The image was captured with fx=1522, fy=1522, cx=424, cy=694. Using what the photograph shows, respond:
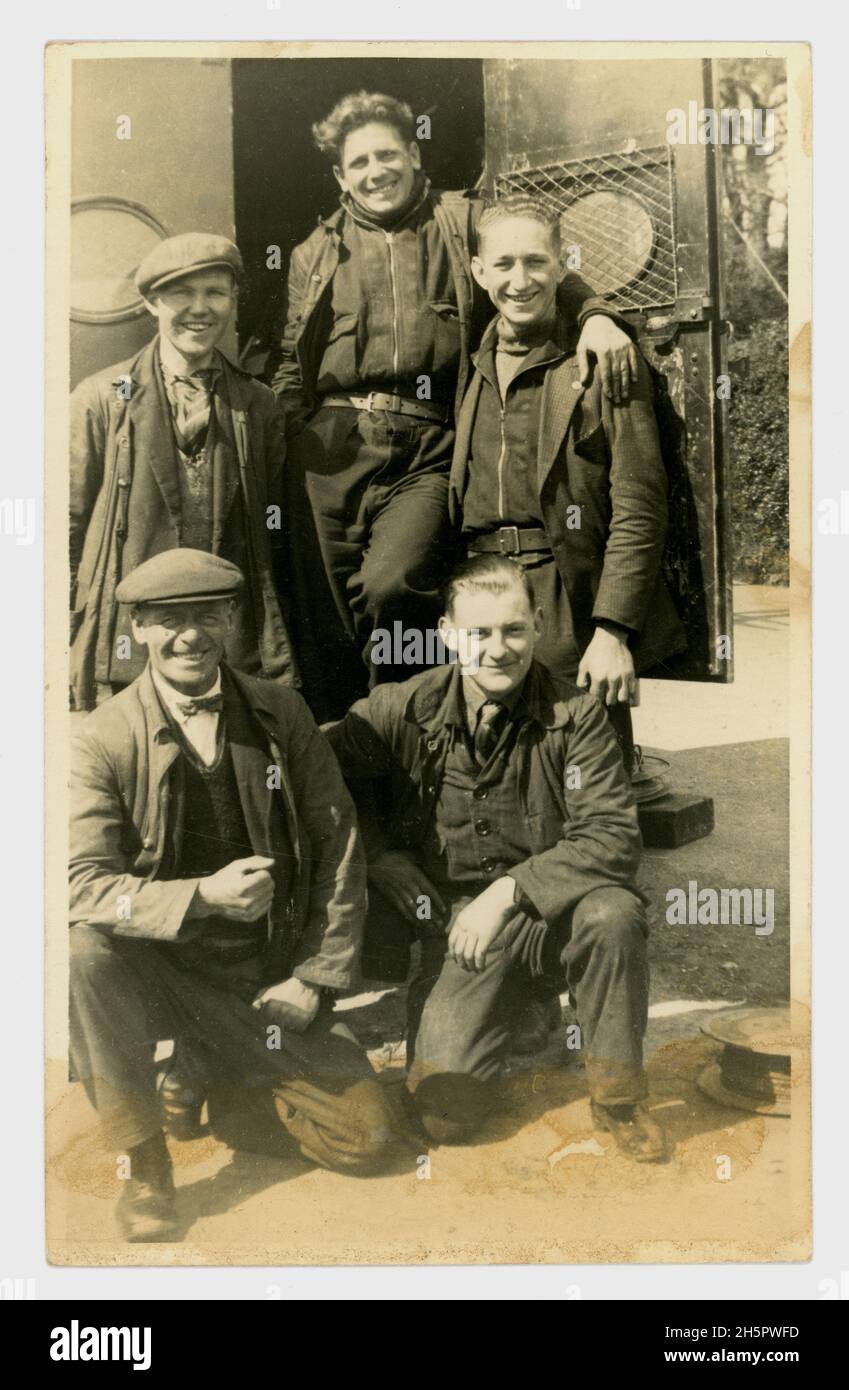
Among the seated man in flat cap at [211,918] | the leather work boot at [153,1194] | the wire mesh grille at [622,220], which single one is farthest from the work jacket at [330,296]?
the leather work boot at [153,1194]

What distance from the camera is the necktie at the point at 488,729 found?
5.20m

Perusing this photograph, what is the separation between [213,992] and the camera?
5.15 metres

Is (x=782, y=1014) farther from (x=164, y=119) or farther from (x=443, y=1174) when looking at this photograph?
(x=164, y=119)

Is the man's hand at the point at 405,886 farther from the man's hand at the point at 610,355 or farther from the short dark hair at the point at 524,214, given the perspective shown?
the short dark hair at the point at 524,214

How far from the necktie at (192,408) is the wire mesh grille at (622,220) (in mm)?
1350

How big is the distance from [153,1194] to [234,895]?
1.06 m

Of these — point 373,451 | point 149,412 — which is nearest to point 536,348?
point 373,451

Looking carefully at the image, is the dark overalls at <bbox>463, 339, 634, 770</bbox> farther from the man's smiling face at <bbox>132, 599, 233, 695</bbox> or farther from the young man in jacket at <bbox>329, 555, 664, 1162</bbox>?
the man's smiling face at <bbox>132, 599, 233, 695</bbox>

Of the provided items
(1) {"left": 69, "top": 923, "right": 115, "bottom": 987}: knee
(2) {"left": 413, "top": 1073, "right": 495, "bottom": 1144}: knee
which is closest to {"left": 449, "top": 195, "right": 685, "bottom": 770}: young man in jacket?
(2) {"left": 413, "top": 1073, "right": 495, "bottom": 1144}: knee

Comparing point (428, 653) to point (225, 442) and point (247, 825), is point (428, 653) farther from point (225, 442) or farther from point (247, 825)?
point (225, 442)

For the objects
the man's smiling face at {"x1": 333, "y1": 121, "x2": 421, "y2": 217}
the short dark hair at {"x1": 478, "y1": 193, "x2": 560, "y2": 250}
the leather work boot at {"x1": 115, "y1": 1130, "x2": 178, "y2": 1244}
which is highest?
the man's smiling face at {"x1": 333, "y1": 121, "x2": 421, "y2": 217}

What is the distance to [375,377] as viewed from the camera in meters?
5.32

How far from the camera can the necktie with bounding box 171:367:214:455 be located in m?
5.29

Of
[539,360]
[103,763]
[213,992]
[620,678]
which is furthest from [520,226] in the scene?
[213,992]
